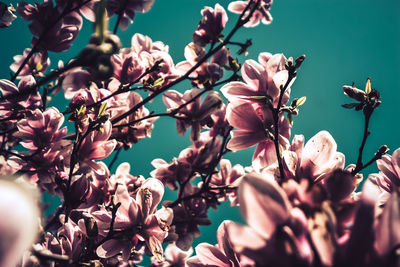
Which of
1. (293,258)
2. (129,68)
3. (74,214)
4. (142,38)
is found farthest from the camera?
(142,38)

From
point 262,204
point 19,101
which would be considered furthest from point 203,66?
point 262,204

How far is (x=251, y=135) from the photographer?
2.90ft

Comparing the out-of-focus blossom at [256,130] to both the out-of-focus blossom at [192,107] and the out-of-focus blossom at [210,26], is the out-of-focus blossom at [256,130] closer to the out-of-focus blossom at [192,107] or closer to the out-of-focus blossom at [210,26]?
the out-of-focus blossom at [192,107]

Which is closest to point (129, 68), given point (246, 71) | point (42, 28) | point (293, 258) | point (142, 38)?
point (142, 38)

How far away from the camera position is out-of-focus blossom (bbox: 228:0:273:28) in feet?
5.81

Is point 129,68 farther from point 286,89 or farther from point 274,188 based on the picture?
point 274,188

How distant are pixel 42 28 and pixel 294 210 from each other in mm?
1479

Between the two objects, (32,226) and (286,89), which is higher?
(286,89)

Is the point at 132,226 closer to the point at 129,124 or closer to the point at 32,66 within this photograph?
the point at 129,124

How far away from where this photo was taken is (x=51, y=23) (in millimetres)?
1245

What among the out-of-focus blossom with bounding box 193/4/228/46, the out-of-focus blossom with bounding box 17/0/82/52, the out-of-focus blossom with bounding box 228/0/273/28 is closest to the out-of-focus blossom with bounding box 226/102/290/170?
the out-of-focus blossom with bounding box 193/4/228/46

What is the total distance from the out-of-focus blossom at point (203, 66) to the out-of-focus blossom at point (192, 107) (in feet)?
0.32

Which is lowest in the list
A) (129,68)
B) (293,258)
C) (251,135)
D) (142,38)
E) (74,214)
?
(74,214)

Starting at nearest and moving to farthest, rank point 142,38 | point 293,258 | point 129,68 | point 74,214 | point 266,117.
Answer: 1. point 293,258
2. point 266,117
3. point 74,214
4. point 129,68
5. point 142,38
